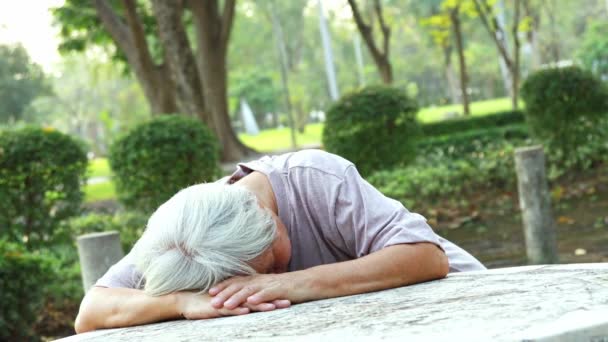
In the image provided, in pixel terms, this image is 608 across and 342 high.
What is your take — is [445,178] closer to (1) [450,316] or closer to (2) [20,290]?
(2) [20,290]

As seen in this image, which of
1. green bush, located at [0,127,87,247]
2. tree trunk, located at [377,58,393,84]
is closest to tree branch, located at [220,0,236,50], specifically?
tree trunk, located at [377,58,393,84]

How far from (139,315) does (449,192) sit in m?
8.95

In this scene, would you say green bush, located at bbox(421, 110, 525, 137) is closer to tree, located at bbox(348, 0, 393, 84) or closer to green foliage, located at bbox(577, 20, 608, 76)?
tree, located at bbox(348, 0, 393, 84)

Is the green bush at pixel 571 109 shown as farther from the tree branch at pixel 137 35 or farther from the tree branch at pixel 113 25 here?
the tree branch at pixel 113 25

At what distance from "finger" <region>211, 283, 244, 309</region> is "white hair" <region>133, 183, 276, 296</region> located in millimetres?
33

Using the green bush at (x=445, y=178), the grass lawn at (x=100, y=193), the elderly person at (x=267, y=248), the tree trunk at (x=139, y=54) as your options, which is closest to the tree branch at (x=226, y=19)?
the tree trunk at (x=139, y=54)

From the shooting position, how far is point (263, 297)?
8.15 feet

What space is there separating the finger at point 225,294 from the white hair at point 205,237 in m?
0.03

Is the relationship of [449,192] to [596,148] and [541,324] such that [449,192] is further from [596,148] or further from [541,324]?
[541,324]

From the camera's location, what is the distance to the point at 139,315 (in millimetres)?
2598

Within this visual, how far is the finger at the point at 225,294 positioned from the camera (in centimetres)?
244

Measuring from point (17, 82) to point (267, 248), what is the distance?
51.5 metres

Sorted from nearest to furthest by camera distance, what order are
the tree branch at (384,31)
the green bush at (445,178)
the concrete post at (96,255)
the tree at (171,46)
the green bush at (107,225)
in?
1. the concrete post at (96,255)
2. the green bush at (107,225)
3. the green bush at (445,178)
4. the tree at (171,46)
5. the tree branch at (384,31)

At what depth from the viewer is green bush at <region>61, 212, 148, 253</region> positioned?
29.1ft
